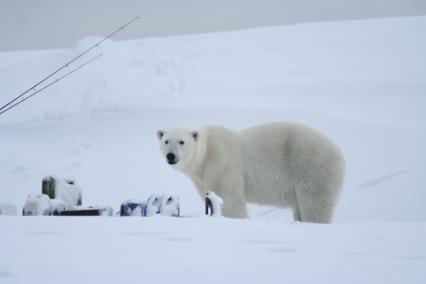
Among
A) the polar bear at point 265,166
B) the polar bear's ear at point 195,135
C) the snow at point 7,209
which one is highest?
the polar bear's ear at point 195,135

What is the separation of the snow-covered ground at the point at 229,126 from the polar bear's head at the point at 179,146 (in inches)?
35.1

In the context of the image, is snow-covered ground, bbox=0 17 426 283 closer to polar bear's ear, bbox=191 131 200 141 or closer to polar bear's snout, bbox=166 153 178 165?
polar bear's snout, bbox=166 153 178 165

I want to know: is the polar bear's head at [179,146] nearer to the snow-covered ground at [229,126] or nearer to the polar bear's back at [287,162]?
the polar bear's back at [287,162]

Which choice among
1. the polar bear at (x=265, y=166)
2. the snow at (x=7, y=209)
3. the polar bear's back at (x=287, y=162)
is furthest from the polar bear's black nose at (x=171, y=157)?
the snow at (x=7, y=209)

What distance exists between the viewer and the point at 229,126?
455 inches

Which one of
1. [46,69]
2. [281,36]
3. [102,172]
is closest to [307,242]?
[102,172]

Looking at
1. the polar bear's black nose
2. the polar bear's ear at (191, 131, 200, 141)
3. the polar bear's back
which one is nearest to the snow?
the polar bear's black nose

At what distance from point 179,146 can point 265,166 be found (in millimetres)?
845

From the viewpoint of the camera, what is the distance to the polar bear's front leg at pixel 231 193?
5418 millimetres

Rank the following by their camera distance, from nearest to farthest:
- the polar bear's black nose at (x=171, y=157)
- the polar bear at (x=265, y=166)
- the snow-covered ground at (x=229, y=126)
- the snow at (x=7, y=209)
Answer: the snow-covered ground at (x=229, y=126), the snow at (x=7, y=209), the polar bear's black nose at (x=171, y=157), the polar bear at (x=265, y=166)

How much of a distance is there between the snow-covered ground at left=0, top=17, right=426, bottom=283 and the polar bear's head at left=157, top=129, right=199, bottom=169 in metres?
0.89

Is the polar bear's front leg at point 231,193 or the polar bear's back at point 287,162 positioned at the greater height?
the polar bear's back at point 287,162

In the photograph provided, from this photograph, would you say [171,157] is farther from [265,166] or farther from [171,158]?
[265,166]

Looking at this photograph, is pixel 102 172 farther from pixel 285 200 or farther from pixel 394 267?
pixel 394 267
